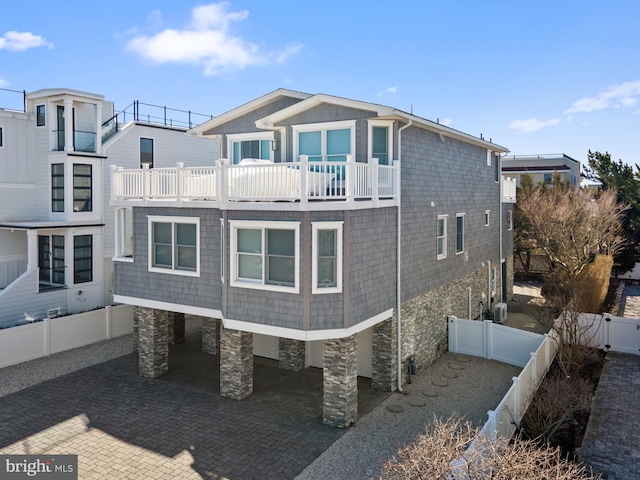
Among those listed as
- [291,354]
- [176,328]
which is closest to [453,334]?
[291,354]

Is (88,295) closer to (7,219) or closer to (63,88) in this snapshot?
(7,219)

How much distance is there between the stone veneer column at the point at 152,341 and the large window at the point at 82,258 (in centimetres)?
802

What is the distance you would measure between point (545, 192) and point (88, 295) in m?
28.1

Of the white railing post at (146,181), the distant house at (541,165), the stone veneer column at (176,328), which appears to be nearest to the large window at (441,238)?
the white railing post at (146,181)

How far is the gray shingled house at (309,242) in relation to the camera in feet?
39.9

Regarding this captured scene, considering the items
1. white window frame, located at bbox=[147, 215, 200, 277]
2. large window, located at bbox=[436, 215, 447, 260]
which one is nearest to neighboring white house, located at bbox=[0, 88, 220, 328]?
white window frame, located at bbox=[147, 215, 200, 277]

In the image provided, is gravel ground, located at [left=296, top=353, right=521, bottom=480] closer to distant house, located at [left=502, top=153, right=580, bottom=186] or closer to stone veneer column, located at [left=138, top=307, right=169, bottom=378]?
stone veneer column, located at [left=138, top=307, right=169, bottom=378]

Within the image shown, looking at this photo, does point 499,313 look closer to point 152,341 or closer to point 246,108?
point 246,108

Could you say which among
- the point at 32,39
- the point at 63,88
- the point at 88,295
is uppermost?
the point at 32,39

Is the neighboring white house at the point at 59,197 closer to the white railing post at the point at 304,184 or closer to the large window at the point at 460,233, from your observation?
the white railing post at the point at 304,184

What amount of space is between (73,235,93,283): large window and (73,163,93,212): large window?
1.35 m

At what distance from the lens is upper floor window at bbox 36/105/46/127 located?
73.0 feet

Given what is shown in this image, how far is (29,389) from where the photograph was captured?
14875mm

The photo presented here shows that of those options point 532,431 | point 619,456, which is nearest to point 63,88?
point 532,431
